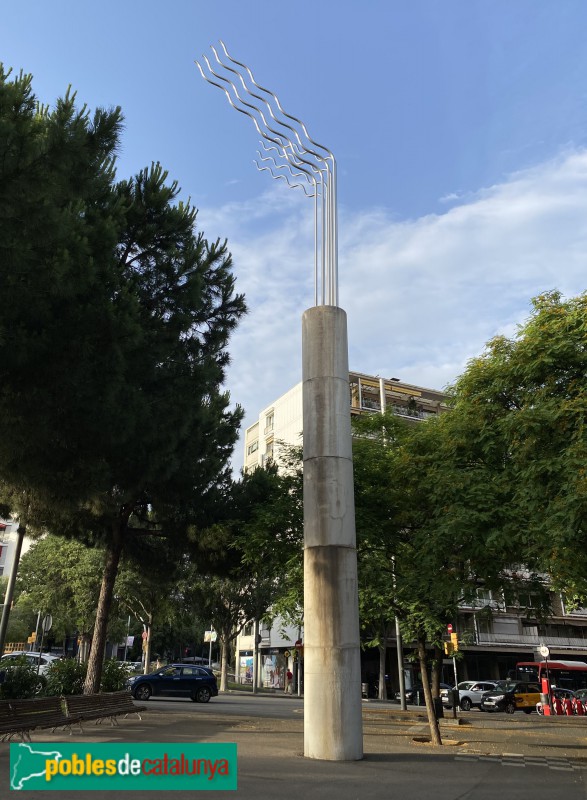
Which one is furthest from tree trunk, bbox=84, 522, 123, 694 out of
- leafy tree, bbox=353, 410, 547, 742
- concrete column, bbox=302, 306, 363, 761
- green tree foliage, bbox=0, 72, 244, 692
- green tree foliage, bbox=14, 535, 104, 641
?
green tree foliage, bbox=14, 535, 104, 641

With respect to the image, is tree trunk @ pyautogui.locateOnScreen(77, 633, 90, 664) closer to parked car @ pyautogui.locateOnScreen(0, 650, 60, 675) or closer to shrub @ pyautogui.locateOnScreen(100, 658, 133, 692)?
parked car @ pyautogui.locateOnScreen(0, 650, 60, 675)

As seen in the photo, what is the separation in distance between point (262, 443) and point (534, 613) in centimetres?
4847

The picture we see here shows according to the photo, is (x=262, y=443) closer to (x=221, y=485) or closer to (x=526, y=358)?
(x=221, y=485)

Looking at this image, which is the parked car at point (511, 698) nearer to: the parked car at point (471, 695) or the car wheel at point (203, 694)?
the parked car at point (471, 695)

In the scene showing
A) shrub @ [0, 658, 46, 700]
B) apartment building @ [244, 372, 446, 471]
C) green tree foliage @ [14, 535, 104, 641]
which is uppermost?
apartment building @ [244, 372, 446, 471]

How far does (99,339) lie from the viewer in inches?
468

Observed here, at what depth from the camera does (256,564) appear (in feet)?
56.6

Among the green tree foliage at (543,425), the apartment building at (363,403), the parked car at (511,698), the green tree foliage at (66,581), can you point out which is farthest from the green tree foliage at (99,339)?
the apartment building at (363,403)

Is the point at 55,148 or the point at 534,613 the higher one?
the point at 55,148

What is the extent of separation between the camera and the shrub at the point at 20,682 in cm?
1741

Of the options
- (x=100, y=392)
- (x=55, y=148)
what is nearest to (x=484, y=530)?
(x=100, y=392)

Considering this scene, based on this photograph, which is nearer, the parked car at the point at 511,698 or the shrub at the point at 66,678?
the shrub at the point at 66,678

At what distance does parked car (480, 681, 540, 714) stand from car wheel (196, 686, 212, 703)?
602 inches

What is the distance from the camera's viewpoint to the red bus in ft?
137
